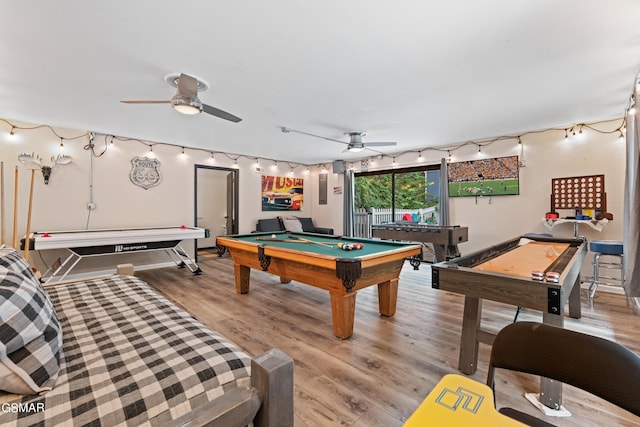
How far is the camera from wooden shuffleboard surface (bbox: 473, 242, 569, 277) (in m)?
2.00

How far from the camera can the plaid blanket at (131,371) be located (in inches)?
33.5

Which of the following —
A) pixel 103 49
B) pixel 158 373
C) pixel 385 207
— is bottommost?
pixel 158 373

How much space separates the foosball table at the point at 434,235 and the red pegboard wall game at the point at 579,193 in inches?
55.0

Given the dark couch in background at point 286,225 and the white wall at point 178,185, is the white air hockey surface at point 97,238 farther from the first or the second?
the dark couch in background at point 286,225

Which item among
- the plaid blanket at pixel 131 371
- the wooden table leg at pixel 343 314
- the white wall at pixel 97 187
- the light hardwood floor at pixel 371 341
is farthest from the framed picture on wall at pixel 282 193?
the plaid blanket at pixel 131 371

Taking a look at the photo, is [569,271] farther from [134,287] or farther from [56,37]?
[56,37]

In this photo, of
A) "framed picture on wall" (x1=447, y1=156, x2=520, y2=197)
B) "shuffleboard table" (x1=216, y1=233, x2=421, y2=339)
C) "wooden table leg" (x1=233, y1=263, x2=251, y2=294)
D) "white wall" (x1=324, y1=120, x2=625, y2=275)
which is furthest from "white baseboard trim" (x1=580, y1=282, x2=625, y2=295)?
"wooden table leg" (x1=233, y1=263, x2=251, y2=294)

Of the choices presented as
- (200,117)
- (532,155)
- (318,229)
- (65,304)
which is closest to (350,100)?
(200,117)

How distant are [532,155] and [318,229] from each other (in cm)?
481

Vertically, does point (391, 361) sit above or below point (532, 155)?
below

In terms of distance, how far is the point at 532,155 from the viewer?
4746 mm

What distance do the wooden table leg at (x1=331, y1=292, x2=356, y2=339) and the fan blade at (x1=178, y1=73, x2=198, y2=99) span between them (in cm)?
232

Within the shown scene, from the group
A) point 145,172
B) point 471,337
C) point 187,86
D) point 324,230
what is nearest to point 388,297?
point 471,337

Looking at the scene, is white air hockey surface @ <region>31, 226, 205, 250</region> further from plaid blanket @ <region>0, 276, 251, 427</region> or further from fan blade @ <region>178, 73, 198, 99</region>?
plaid blanket @ <region>0, 276, 251, 427</region>
